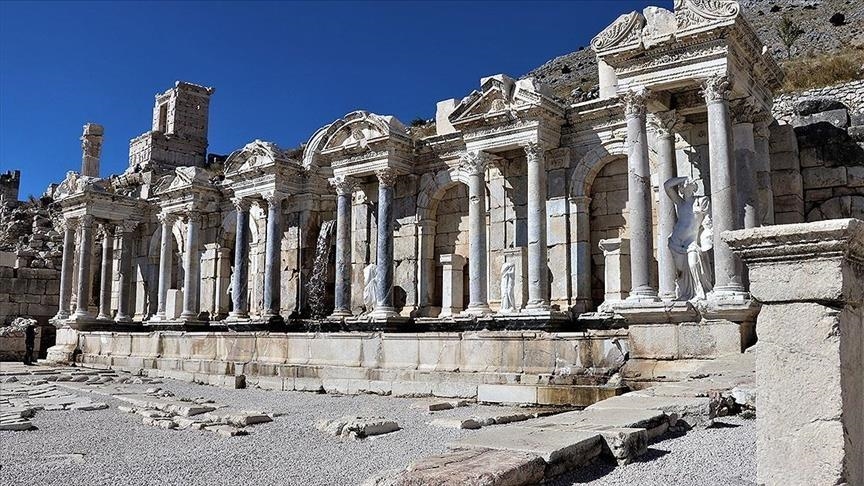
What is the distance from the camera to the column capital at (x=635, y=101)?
12266mm

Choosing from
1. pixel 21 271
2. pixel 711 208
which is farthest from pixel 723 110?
pixel 21 271

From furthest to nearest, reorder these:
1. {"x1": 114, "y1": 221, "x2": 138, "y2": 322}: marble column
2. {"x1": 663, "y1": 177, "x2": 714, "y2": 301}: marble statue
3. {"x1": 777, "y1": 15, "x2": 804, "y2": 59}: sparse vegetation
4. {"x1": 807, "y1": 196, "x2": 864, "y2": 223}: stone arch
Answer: {"x1": 777, "y1": 15, "x2": 804, "y2": 59}: sparse vegetation
{"x1": 114, "y1": 221, "x2": 138, "y2": 322}: marble column
{"x1": 807, "y1": 196, "x2": 864, "y2": 223}: stone arch
{"x1": 663, "y1": 177, "x2": 714, "y2": 301}: marble statue

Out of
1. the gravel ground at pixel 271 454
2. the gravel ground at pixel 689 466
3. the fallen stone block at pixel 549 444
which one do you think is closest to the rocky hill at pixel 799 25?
the gravel ground at pixel 271 454

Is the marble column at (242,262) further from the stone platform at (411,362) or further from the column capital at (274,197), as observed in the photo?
the stone platform at (411,362)

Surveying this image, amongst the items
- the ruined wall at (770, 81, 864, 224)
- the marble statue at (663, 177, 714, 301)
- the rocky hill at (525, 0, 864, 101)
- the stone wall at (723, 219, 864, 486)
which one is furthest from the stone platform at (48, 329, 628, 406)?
the rocky hill at (525, 0, 864, 101)

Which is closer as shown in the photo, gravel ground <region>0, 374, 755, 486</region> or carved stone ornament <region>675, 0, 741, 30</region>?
gravel ground <region>0, 374, 755, 486</region>

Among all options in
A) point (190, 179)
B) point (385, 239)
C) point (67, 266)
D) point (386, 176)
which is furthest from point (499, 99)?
point (67, 266)

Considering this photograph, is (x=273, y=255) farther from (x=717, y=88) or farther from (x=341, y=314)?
(x=717, y=88)

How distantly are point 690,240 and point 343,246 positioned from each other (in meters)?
9.18

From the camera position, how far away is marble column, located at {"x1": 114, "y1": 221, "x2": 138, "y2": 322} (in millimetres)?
25531

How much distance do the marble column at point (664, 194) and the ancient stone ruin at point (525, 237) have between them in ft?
0.12

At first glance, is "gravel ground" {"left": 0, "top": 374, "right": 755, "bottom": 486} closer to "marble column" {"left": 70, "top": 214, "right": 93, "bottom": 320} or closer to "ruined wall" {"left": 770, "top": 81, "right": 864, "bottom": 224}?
"ruined wall" {"left": 770, "top": 81, "right": 864, "bottom": 224}

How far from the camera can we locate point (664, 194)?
1274cm

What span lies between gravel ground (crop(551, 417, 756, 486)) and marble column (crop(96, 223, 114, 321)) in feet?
76.6
